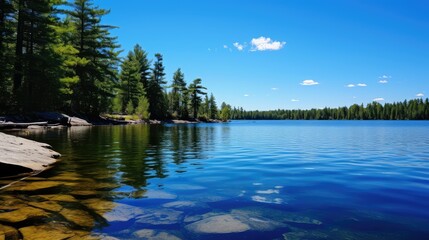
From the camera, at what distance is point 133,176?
29.1 feet

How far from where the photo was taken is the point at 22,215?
203 inches

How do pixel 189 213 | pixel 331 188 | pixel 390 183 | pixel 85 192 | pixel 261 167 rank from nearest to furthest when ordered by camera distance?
pixel 189 213
pixel 85 192
pixel 331 188
pixel 390 183
pixel 261 167

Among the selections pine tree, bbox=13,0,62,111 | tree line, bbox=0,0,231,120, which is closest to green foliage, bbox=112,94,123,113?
tree line, bbox=0,0,231,120

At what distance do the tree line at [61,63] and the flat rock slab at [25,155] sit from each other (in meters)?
21.3

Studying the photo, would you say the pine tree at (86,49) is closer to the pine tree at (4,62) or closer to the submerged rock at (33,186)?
the pine tree at (4,62)

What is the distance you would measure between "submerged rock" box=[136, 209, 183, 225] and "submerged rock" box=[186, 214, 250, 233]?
397 mm

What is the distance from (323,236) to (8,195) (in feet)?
20.0

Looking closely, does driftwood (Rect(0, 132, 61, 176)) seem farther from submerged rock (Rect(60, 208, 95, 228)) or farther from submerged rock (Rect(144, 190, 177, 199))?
submerged rock (Rect(144, 190, 177, 199))

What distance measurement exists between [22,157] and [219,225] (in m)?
7.46

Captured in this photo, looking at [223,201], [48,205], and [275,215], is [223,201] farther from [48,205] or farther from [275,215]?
[48,205]

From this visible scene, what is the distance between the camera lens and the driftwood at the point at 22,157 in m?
8.38

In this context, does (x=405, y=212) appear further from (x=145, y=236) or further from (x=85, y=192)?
(x=85, y=192)

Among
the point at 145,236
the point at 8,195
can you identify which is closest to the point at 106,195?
the point at 8,195

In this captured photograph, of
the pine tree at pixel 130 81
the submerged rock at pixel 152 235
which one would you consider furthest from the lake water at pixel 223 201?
the pine tree at pixel 130 81
